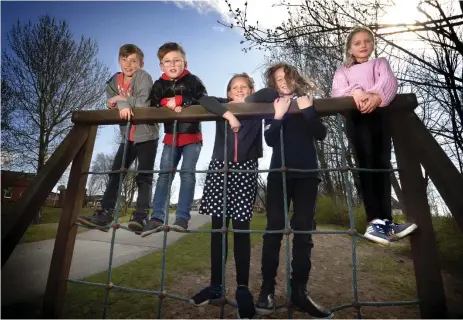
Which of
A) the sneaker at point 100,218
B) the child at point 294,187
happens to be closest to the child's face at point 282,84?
the child at point 294,187

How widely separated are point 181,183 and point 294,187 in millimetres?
744

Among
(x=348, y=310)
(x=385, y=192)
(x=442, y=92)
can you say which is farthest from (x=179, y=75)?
(x=442, y=92)

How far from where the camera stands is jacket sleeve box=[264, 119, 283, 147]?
178cm

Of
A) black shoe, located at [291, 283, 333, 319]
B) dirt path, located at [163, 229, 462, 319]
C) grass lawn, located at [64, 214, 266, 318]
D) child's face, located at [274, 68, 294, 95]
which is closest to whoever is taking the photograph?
black shoe, located at [291, 283, 333, 319]

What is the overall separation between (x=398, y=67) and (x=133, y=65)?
19.8 ft

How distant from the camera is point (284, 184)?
5.25 ft

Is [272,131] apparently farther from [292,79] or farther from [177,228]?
[177,228]

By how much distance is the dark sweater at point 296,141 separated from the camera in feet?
5.90

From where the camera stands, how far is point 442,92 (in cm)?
497

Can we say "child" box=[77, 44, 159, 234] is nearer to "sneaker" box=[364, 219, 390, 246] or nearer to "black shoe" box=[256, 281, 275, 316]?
"black shoe" box=[256, 281, 275, 316]

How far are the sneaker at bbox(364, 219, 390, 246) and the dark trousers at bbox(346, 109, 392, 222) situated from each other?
2.5 inches

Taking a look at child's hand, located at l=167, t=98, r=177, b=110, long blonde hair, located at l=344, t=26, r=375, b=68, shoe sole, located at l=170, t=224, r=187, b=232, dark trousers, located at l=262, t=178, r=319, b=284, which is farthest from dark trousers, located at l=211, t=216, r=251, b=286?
long blonde hair, located at l=344, t=26, r=375, b=68

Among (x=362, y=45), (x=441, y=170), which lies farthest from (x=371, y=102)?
(x=362, y=45)

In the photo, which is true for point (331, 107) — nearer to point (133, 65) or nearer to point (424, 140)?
point (424, 140)
